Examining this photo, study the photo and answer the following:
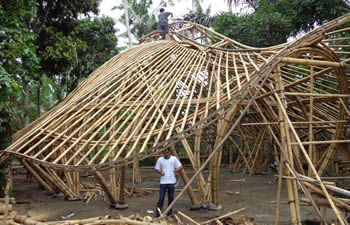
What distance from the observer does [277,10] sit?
11.1 metres

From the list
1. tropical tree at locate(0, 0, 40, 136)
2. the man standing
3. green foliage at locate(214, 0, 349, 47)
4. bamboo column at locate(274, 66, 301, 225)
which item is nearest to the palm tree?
green foliage at locate(214, 0, 349, 47)

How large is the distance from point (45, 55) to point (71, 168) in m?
4.80

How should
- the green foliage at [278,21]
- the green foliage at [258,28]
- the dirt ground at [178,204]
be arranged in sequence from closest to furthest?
the dirt ground at [178,204], the green foliage at [278,21], the green foliage at [258,28]

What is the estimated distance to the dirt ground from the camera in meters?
5.41

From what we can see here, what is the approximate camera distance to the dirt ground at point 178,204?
541 cm

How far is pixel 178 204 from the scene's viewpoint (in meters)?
6.16

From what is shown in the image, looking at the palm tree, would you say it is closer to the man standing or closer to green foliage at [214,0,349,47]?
green foliage at [214,0,349,47]

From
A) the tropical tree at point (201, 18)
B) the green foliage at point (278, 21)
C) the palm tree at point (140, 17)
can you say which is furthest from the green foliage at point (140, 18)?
the green foliage at point (278, 21)

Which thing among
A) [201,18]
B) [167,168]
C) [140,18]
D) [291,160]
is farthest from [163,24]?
[140,18]

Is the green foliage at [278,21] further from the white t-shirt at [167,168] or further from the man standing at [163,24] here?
the white t-shirt at [167,168]

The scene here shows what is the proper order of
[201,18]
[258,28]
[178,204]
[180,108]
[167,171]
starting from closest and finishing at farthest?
[180,108] < [167,171] < [178,204] < [258,28] < [201,18]

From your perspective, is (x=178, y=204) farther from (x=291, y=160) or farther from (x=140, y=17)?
(x=140, y=17)

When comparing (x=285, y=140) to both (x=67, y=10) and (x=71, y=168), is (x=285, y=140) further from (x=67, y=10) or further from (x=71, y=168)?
(x=67, y=10)

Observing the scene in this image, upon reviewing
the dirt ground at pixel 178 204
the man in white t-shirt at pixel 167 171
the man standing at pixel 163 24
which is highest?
the man standing at pixel 163 24
